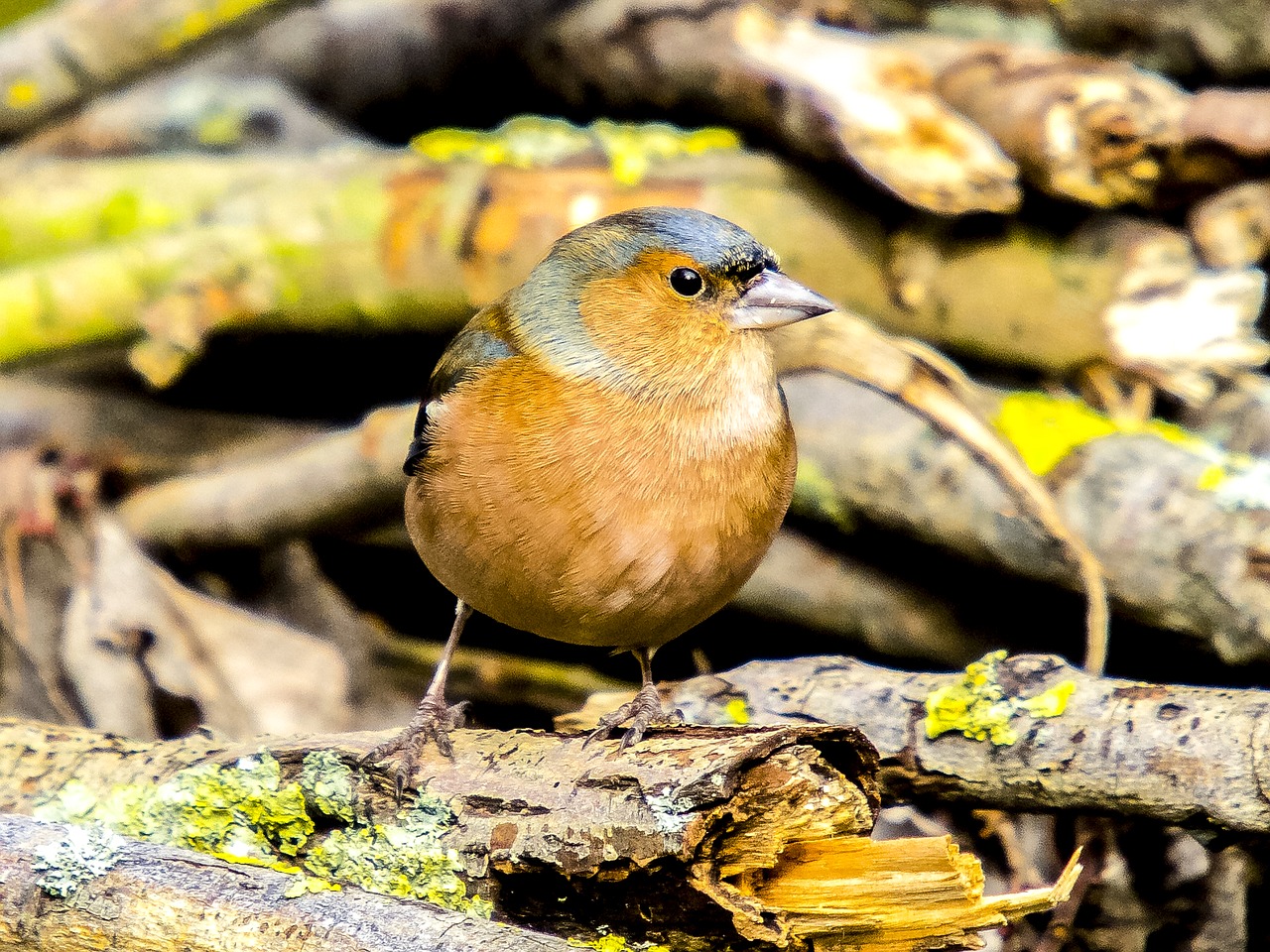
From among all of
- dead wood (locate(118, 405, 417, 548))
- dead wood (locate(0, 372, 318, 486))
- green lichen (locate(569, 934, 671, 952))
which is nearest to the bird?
green lichen (locate(569, 934, 671, 952))

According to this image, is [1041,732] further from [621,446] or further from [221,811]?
[221,811]

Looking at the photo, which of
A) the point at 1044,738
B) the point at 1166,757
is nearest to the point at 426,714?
the point at 1044,738

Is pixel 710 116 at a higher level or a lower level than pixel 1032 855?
higher

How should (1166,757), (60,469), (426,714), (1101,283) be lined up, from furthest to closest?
(60,469)
(1101,283)
(426,714)
(1166,757)

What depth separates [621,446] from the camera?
278cm

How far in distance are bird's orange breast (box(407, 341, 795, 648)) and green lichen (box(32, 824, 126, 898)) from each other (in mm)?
937

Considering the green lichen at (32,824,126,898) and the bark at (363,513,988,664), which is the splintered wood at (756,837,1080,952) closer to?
the green lichen at (32,824,126,898)

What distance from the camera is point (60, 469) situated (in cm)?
454

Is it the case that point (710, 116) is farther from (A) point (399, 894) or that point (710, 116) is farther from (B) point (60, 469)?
(A) point (399, 894)

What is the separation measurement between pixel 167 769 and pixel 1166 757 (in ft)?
6.08

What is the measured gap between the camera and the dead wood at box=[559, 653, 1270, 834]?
2293 mm

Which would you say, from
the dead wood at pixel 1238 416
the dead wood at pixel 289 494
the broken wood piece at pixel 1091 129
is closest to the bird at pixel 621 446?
the dead wood at pixel 289 494

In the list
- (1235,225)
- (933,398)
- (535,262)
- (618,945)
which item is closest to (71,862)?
(618,945)

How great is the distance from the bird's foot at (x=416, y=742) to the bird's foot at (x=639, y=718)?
0.97 ft
